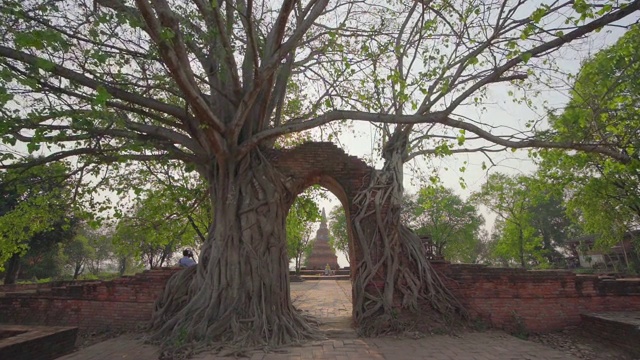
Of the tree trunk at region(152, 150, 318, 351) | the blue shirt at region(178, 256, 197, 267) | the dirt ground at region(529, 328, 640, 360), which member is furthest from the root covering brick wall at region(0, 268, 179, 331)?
the dirt ground at region(529, 328, 640, 360)

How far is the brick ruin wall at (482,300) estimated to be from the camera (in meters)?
6.80

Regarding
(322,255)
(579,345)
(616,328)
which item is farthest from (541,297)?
(322,255)

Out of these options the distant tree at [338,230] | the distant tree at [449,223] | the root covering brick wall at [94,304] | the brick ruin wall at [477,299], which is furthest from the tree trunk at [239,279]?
the distant tree at [338,230]

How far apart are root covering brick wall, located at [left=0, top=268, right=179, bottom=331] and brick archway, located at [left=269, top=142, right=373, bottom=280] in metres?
3.04

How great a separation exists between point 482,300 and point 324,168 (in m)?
3.99

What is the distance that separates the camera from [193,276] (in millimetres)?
6773

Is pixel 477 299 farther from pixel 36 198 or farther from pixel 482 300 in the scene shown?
pixel 36 198

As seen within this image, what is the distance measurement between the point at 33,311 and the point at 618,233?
65.6 feet

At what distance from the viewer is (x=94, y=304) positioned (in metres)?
7.11

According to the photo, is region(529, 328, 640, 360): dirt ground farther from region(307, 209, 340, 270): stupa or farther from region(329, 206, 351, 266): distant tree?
region(329, 206, 351, 266): distant tree

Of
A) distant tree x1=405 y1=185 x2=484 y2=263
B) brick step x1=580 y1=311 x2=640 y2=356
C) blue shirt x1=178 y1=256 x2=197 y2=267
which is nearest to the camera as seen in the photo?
brick step x1=580 y1=311 x2=640 y2=356

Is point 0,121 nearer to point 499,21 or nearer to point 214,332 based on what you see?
point 214,332

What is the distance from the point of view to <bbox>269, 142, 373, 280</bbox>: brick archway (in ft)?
25.1

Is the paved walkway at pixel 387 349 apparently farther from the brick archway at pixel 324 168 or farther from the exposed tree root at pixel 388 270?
the brick archway at pixel 324 168
